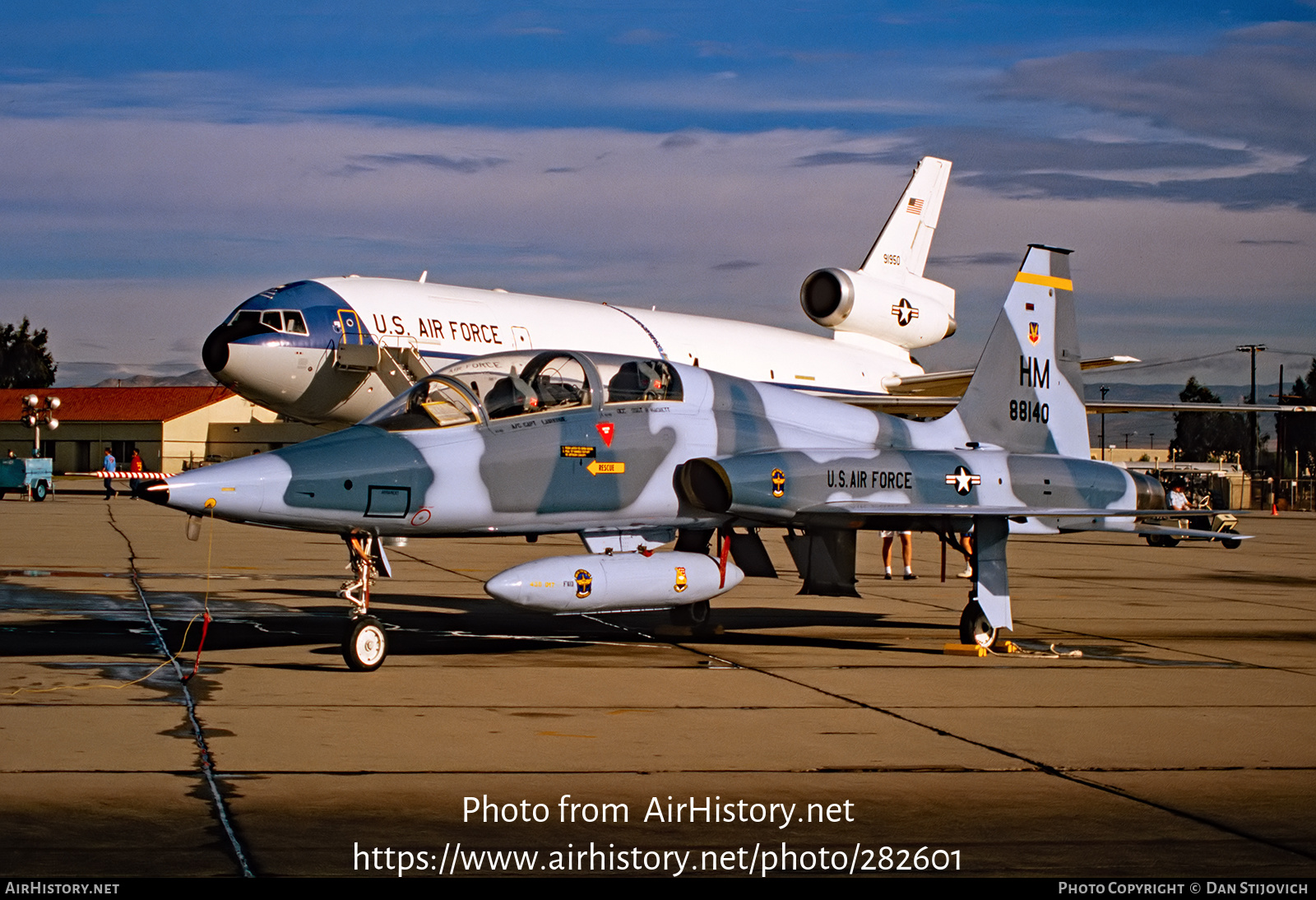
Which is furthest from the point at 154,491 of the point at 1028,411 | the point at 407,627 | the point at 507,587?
the point at 1028,411

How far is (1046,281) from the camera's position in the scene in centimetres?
1534

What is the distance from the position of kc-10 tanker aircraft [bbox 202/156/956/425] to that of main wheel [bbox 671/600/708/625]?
12.0m

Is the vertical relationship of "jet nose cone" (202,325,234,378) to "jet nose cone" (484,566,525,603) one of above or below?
above

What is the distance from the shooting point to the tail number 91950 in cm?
1514

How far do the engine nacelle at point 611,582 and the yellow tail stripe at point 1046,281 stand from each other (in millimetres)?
5261

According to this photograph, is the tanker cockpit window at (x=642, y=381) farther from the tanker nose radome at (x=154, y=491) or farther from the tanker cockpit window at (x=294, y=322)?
the tanker cockpit window at (x=294, y=322)

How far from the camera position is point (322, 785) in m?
6.70

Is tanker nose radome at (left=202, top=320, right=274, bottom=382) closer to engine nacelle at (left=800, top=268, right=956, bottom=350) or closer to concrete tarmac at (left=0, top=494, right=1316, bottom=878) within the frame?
concrete tarmac at (left=0, top=494, right=1316, bottom=878)

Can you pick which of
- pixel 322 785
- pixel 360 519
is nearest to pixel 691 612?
pixel 360 519

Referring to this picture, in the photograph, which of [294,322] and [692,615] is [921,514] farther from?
[294,322]

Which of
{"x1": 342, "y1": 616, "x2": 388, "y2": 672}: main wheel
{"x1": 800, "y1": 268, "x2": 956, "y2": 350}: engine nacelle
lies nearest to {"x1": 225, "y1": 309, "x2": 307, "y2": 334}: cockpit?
{"x1": 800, "y1": 268, "x2": 956, "y2": 350}: engine nacelle

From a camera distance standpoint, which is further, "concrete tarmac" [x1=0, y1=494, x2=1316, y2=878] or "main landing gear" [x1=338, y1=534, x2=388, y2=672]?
"main landing gear" [x1=338, y1=534, x2=388, y2=672]

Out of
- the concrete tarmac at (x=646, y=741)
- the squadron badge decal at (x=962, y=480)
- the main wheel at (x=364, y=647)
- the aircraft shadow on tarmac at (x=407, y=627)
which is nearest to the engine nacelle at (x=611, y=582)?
the aircraft shadow on tarmac at (x=407, y=627)

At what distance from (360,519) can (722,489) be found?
3409 mm
